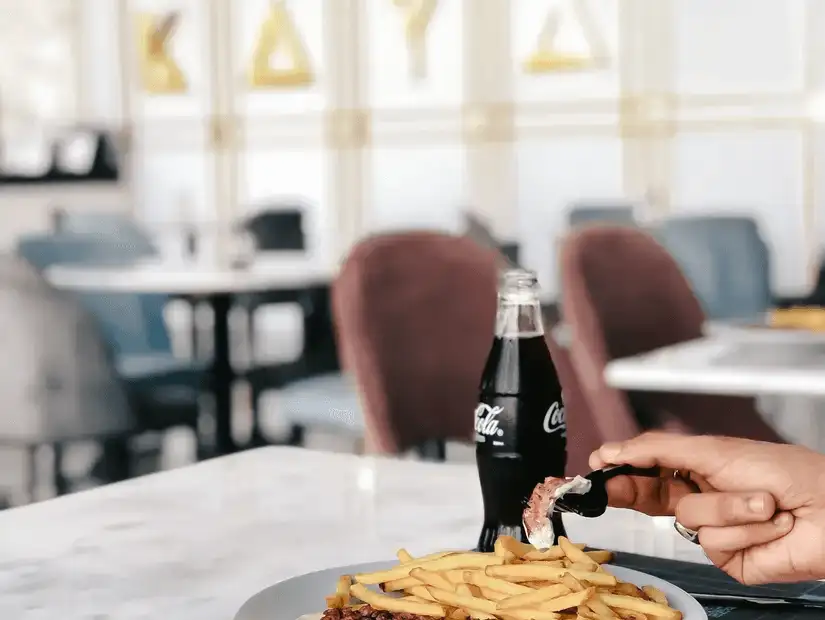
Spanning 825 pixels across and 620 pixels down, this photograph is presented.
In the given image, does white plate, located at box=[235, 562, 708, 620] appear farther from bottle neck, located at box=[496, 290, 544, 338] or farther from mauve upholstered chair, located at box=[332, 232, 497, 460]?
mauve upholstered chair, located at box=[332, 232, 497, 460]

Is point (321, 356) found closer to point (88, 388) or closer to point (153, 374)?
point (153, 374)

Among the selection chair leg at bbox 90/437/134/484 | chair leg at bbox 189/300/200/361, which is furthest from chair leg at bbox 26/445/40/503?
chair leg at bbox 189/300/200/361

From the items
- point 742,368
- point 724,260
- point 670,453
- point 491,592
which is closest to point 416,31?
point 724,260

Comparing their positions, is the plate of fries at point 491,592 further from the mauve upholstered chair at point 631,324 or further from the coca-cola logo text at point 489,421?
the mauve upholstered chair at point 631,324

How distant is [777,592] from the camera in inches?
36.4

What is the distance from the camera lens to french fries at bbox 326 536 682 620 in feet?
2.29

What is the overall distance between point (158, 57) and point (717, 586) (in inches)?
295

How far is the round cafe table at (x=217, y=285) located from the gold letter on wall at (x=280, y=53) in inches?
135

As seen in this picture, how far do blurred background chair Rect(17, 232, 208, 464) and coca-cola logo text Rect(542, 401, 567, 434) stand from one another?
2.48 m

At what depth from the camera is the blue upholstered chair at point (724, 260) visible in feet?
15.7

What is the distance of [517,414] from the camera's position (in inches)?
37.1

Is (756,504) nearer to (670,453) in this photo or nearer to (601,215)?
(670,453)

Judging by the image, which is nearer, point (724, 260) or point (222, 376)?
point (222, 376)

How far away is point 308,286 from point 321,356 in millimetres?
240
